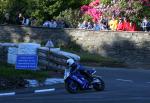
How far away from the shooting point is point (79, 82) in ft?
69.4

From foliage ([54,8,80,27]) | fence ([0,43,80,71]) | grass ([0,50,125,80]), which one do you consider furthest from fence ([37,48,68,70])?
foliage ([54,8,80,27])

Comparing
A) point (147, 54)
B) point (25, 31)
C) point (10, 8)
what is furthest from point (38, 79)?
point (10, 8)

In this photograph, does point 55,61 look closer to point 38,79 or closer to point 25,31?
point 38,79

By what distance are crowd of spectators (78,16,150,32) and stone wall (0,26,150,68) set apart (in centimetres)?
127

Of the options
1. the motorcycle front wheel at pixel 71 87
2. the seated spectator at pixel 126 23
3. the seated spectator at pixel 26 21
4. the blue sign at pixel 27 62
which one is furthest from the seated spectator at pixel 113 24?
the motorcycle front wheel at pixel 71 87

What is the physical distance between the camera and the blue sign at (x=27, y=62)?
84.9 feet

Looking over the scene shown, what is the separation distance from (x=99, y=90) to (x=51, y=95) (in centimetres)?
226

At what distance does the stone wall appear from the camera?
3541cm

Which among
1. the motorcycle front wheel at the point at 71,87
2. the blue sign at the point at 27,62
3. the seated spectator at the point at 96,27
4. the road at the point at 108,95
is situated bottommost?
the road at the point at 108,95

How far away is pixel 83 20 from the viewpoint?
4159cm

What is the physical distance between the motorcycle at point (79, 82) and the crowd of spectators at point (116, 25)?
1612 centimetres

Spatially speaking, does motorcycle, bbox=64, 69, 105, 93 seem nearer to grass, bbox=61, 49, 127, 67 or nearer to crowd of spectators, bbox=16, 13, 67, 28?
grass, bbox=61, 49, 127, 67

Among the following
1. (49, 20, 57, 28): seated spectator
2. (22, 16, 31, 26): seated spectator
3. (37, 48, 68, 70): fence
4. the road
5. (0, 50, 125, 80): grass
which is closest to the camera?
the road

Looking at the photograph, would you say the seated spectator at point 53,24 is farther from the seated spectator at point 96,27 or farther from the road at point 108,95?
the road at point 108,95
